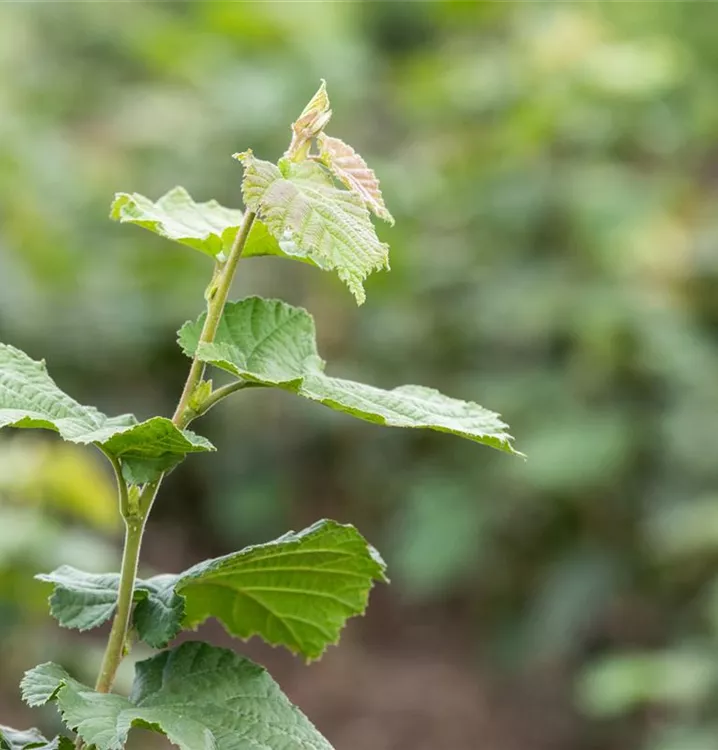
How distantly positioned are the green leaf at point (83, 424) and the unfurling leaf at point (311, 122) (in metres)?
0.15

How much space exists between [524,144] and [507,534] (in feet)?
3.46

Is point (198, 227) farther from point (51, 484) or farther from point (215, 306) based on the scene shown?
point (51, 484)

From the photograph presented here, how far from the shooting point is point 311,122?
1.93 ft

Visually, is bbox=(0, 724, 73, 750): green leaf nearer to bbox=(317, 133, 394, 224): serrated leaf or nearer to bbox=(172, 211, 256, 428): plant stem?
bbox=(172, 211, 256, 428): plant stem

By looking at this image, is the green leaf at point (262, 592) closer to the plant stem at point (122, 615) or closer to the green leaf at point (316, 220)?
the plant stem at point (122, 615)

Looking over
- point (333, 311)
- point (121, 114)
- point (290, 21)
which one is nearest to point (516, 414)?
point (333, 311)

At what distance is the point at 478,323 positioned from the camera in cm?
339

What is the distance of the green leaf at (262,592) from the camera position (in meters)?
0.64

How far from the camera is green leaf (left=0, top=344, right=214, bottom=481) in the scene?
57 cm

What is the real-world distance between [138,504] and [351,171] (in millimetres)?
198

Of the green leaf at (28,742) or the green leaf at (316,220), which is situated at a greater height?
the green leaf at (316,220)

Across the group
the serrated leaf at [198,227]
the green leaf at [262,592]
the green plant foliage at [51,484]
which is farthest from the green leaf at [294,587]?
the green plant foliage at [51,484]

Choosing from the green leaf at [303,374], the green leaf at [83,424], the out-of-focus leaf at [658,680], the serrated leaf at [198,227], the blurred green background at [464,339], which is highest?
the blurred green background at [464,339]

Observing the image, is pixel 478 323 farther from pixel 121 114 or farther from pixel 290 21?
pixel 121 114
